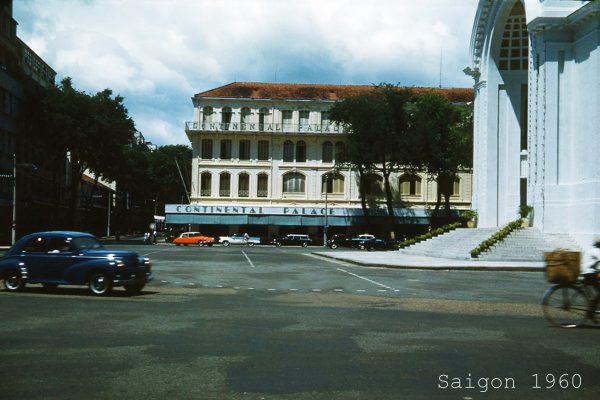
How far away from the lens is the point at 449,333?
10.4m

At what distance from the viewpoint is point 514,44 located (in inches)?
1740

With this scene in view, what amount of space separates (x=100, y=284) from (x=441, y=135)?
51.8m

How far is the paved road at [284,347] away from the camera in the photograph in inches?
264

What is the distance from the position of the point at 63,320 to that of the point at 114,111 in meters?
55.0

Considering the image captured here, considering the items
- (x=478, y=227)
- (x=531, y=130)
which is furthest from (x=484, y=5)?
(x=478, y=227)

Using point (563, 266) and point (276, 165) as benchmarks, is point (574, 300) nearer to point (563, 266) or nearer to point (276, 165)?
point (563, 266)

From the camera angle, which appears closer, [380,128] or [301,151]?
[380,128]

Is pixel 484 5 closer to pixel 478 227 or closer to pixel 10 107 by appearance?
pixel 478 227

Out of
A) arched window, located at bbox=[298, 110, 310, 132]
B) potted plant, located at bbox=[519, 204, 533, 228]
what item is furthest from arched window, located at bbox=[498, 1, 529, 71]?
arched window, located at bbox=[298, 110, 310, 132]

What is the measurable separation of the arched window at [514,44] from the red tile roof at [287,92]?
26925mm

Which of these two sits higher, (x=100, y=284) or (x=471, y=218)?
(x=471, y=218)

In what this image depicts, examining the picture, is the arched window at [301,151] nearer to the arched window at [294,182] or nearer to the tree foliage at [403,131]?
the arched window at [294,182]

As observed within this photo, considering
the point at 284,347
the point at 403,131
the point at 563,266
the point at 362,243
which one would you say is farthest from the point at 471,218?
the point at 284,347

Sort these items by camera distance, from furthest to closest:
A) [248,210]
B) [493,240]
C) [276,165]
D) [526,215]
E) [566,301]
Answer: [276,165], [248,210], [526,215], [493,240], [566,301]
